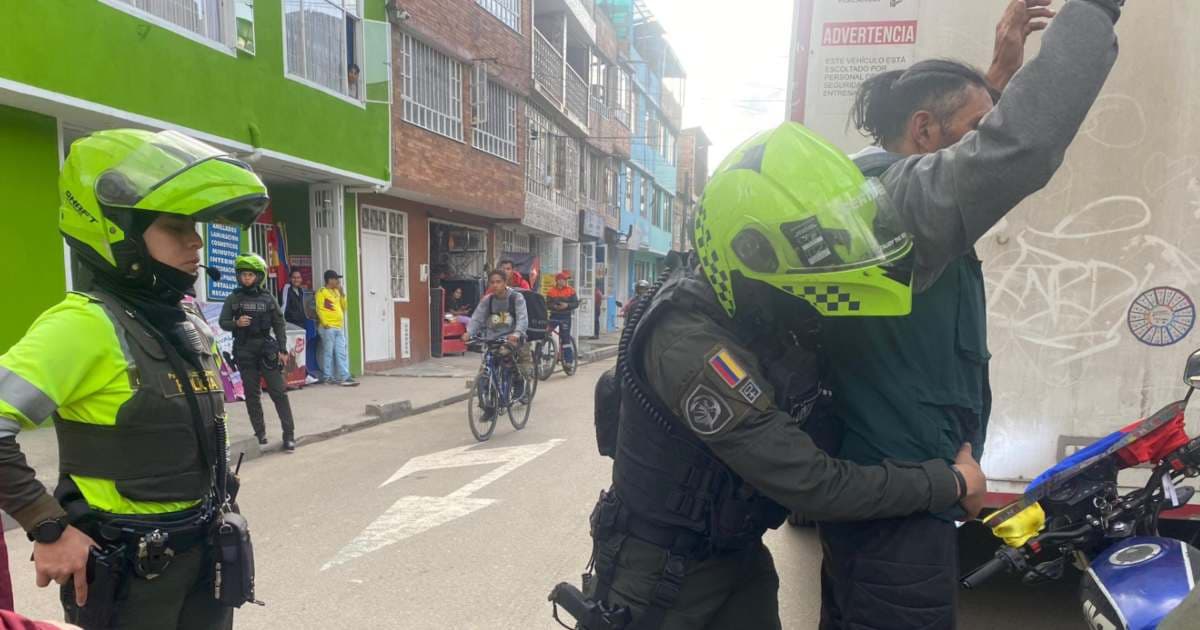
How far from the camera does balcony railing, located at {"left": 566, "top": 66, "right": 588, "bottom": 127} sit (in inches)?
776

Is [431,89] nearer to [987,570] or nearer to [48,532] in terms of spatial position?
[48,532]

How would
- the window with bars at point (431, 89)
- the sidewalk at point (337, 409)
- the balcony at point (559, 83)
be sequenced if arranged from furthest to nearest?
the balcony at point (559, 83) → the window with bars at point (431, 89) → the sidewalk at point (337, 409)

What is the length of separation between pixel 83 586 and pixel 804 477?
1.69 meters

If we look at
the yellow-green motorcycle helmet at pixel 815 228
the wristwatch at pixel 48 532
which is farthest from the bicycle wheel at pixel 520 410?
the yellow-green motorcycle helmet at pixel 815 228

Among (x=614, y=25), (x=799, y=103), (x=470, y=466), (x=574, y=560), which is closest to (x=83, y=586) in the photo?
(x=574, y=560)

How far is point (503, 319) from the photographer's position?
27.0 feet

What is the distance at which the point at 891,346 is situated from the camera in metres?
1.40

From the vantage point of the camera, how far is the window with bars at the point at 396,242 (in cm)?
1264

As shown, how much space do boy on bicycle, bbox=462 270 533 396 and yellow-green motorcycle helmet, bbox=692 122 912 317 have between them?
6.83 meters

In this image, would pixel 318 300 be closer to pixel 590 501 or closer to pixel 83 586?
pixel 590 501

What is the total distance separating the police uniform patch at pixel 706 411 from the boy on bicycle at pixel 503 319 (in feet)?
22.0

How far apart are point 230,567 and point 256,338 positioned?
540 cm

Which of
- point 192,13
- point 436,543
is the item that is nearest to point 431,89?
point 192,13

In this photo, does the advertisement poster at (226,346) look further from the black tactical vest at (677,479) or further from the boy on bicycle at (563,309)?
the black tactical vest at (677,479)
